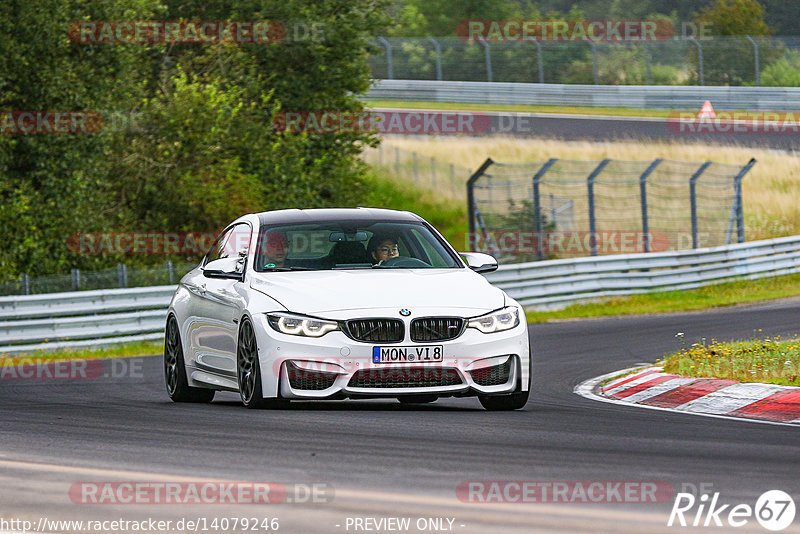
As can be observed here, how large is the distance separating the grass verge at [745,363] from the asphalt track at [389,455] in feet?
3.98

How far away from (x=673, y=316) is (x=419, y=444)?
15543 millimetres

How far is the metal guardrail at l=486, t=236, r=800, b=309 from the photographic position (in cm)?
2562

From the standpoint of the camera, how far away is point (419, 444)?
8289 mm

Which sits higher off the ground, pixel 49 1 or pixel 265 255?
pixel 49 1

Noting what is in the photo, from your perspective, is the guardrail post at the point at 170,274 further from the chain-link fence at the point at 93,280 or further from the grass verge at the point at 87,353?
the grass verge at the point at 87,353

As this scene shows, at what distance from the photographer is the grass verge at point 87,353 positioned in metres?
20.2

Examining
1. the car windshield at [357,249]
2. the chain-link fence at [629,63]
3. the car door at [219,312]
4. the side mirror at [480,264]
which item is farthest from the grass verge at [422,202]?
the side mirror at [480,264]

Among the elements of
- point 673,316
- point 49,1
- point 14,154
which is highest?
point 49,1

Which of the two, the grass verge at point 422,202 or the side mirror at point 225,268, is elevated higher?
the side mirror at point 225,268

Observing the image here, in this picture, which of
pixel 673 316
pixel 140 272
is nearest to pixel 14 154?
pixel 140 272

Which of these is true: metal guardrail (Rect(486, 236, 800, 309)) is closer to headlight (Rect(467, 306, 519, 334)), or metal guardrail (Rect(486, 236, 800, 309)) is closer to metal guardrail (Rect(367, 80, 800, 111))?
headlight (Rect(467, 306, 519, 334))

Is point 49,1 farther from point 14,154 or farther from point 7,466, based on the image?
point 7,466

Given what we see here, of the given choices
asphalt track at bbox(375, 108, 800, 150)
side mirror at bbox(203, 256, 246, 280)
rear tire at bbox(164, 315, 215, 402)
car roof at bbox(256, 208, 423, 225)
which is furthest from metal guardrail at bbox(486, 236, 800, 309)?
asphalt track at bbox(375, 108, 800, 150)

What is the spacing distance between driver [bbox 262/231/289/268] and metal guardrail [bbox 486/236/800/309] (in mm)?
13879
